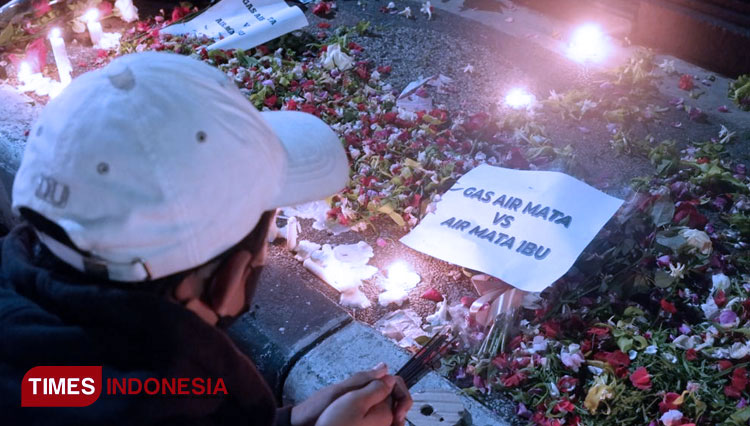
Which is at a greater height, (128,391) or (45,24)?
(128,391)

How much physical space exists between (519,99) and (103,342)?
3.42m

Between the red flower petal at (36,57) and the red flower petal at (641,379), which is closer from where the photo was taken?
the red flower petal at (641,379)

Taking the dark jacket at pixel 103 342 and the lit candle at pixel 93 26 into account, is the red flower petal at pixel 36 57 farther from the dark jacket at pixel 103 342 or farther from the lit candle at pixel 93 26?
the dark jacket at pixel 103 342

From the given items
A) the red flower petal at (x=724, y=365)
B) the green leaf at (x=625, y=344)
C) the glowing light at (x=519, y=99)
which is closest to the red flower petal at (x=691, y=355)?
the red flower petal at (x=724, y=365)

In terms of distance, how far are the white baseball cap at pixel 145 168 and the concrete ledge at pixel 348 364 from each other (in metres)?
1.07

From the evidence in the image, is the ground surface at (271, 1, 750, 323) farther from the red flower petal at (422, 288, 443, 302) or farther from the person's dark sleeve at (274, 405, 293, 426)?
the person's dark sleeve at (274, 405, 293, 426)

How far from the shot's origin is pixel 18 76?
4.55m

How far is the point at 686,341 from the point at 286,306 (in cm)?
145

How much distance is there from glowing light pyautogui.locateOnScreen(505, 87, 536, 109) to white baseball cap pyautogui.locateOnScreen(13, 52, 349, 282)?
9.92 feet

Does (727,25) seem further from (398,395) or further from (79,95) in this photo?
(79,95)

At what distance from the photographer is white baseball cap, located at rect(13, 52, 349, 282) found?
1307mm

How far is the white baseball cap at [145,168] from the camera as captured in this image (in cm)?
131

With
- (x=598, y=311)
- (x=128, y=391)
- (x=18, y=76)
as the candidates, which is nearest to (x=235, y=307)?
(x=128, y=391)

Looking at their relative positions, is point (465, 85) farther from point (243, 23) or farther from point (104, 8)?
point (104, 8)
